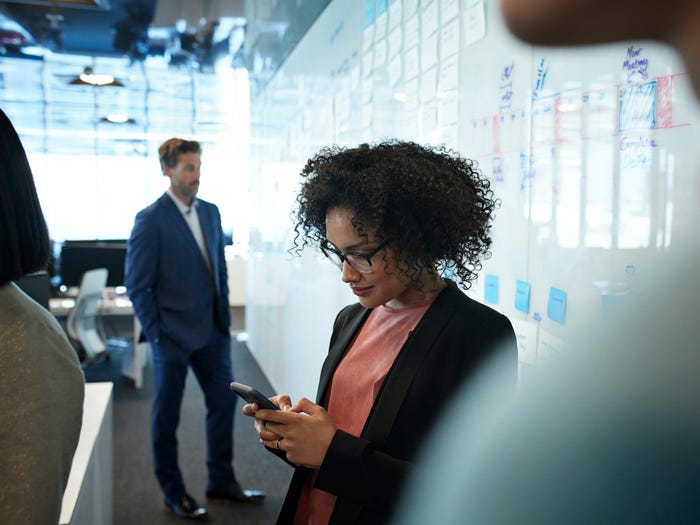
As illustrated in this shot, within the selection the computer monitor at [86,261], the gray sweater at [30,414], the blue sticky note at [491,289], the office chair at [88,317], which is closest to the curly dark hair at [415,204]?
the blue sticky note at [491,289]

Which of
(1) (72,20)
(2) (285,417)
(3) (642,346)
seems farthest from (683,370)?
(1) (72,20)

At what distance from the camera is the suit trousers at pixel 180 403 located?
2.83m

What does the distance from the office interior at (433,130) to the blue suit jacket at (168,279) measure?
0.65 m

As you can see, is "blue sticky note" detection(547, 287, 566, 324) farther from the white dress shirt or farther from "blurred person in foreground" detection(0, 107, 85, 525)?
the white dress shirt

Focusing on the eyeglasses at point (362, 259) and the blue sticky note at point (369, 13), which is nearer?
the eyeglasses at point (362, 259)

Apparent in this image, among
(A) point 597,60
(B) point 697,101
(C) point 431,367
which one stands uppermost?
(A) point 597,60

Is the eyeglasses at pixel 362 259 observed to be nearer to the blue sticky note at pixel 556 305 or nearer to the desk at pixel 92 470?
the blue sticky note at pixel 556 305

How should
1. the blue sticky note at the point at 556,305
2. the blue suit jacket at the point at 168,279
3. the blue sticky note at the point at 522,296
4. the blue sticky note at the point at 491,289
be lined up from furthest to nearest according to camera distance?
1. the blue suit jacket at the point at 168,279
2. the blue sticky note at the point at 491,289
3. the blue sticky note at the point at 522,296
4. the blue sticky note at the point at 556,305

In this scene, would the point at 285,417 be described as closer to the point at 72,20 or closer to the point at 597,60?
the point at 597,60

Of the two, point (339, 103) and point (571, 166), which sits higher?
point (339, 103)

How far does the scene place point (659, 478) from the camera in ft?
0.91

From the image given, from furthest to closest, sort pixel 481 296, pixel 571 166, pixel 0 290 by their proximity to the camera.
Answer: pixel 481 296 < pixel 571 166 < pixel 0 290

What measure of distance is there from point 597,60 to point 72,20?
315 inches

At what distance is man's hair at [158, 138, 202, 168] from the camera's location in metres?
2.90
